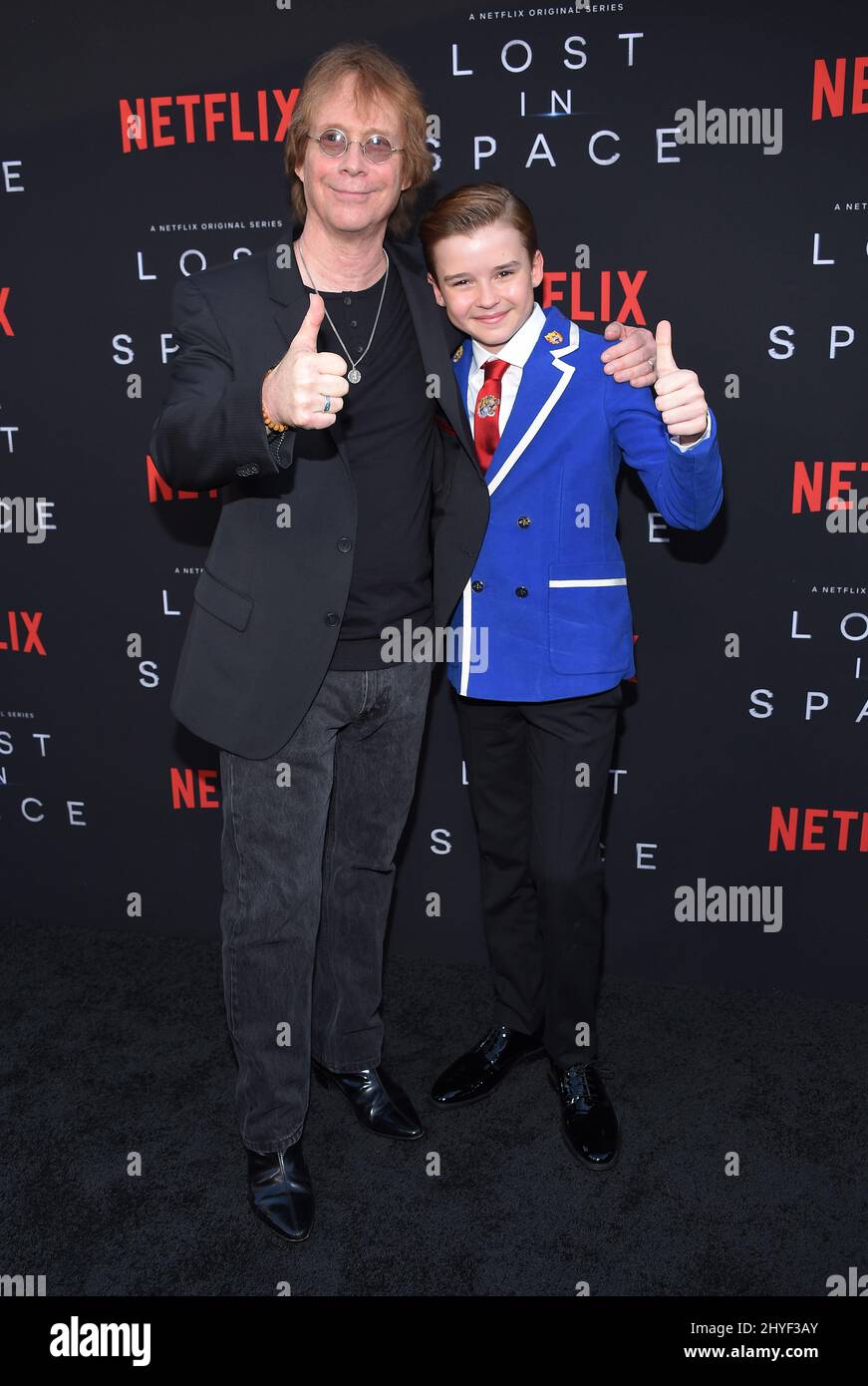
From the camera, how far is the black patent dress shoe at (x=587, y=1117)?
225 cm

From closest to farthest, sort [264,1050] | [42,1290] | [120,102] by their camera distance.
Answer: [42,1290] < [264,1050] < [120,102]

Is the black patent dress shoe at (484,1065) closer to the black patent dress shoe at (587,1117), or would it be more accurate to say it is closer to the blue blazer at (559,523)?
the black patent dress shoe at (587,1117)

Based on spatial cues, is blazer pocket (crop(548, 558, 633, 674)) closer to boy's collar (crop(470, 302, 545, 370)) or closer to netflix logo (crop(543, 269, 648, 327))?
boy's collar (crop(470, 302, 545, 370))

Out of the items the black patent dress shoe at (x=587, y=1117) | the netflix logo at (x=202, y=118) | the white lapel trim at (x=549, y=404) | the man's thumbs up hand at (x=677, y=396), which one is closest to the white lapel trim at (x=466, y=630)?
the white lapel trim at (x=549, y=404)

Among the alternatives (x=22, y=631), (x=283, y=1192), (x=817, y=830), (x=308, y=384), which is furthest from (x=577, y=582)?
(x=22, y=631)

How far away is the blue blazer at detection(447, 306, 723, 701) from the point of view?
2.08m

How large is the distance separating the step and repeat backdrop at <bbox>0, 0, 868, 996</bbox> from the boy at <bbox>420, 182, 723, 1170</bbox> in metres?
0.50

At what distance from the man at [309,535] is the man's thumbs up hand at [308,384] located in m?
0.06

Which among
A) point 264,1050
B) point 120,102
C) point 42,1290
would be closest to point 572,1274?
point 264,1050

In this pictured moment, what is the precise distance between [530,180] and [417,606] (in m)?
1.04

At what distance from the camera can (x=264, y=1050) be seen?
83.1 inches

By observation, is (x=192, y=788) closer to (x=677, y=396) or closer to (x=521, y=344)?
(x=521, y=344)

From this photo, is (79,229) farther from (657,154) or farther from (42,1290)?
(42,1290)

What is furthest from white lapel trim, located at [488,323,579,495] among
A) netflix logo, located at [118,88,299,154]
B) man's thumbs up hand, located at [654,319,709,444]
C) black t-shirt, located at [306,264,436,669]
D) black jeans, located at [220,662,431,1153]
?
netflix logo, located at [118,88,299,154]
